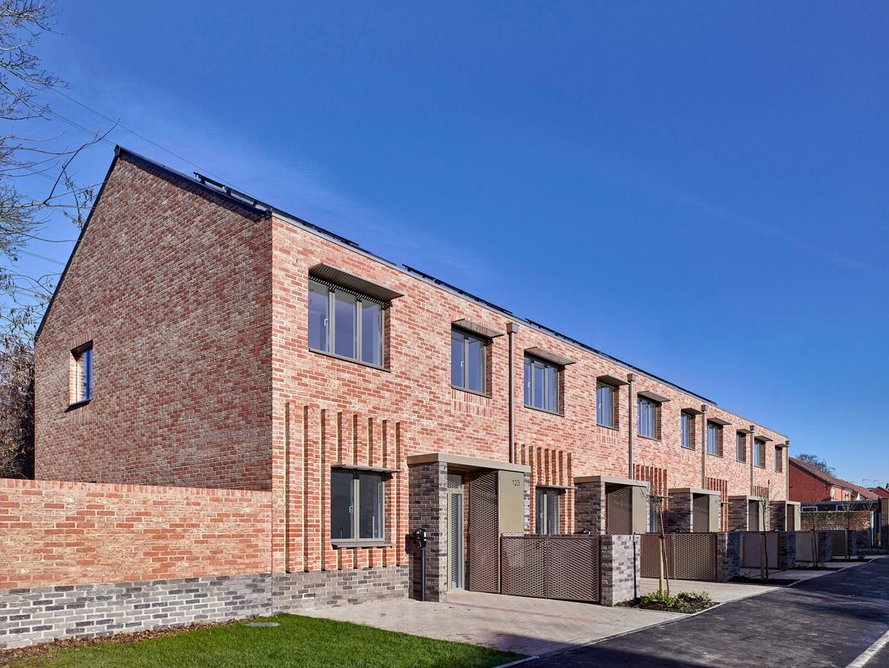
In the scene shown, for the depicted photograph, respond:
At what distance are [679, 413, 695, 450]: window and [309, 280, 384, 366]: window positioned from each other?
18.5m

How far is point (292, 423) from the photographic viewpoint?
1369 centimetres

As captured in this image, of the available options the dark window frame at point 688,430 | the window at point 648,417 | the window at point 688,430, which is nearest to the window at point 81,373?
the window at point 648,417

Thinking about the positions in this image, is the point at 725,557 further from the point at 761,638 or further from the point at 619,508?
the point at 761,638

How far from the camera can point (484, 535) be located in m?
16.9

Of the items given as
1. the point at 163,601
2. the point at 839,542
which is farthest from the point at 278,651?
the point at 839,542

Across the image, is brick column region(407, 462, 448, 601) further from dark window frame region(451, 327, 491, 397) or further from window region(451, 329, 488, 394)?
window region(451, 329, 488, 394)

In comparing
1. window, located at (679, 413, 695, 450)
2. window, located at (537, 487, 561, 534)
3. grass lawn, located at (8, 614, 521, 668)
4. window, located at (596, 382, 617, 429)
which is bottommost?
grass lawn, located at (8, 614, 521, 668)

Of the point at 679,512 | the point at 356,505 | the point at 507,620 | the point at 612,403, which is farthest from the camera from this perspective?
the point at 679,512

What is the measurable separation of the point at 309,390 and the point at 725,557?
11.8 m

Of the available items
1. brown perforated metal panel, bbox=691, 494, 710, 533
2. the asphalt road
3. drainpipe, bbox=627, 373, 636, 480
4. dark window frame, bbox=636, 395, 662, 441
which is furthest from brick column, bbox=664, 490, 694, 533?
the asphalt road

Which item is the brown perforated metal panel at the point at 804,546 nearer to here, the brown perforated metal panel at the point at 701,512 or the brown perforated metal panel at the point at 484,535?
the brown perforated metal panel at the point at 701,512

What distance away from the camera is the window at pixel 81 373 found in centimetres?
1934

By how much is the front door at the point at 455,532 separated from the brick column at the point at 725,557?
694 centimetres

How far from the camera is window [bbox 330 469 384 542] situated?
1439 cm
